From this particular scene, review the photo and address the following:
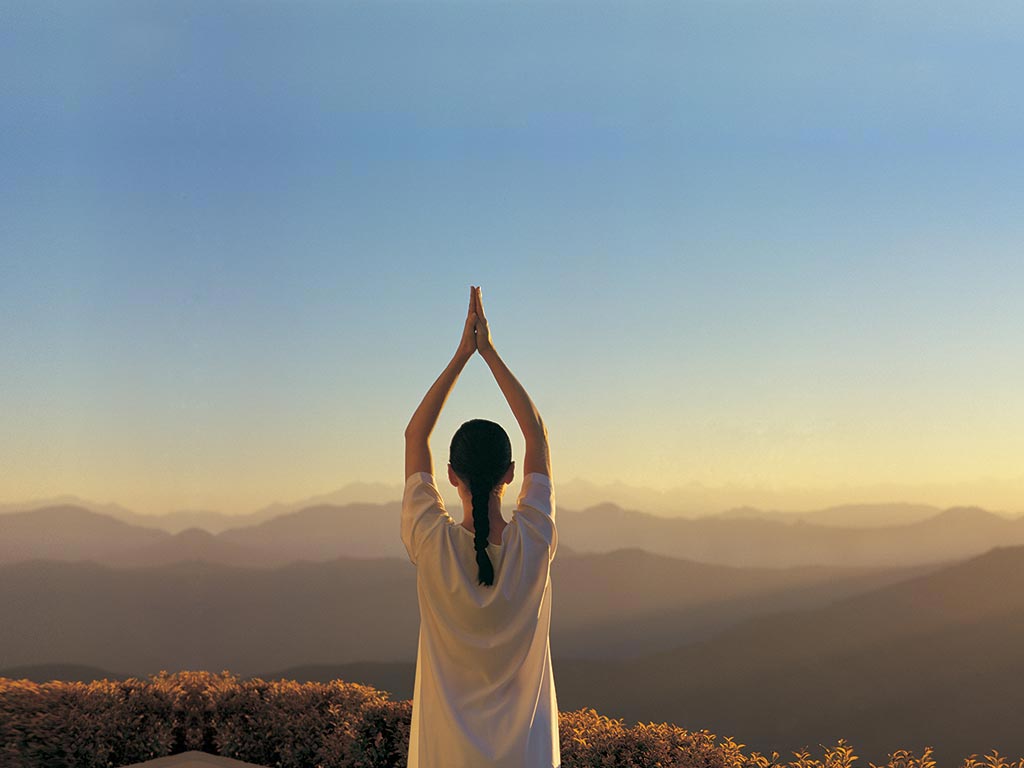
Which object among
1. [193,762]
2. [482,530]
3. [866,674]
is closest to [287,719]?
[193,762]

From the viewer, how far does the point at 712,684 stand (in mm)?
7363

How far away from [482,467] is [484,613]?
0.40 m

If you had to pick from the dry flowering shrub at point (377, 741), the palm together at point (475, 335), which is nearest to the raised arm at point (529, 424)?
the palm together at point (475, 335)

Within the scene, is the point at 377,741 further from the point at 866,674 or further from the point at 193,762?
the point at 866,674

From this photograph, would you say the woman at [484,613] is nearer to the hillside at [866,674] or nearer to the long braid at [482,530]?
the long braid at [482,530]

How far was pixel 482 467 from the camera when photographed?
111 inches

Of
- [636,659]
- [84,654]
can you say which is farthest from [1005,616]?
[84,654]

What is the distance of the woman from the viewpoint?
2811 mm

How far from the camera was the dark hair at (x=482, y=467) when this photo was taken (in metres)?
2.81

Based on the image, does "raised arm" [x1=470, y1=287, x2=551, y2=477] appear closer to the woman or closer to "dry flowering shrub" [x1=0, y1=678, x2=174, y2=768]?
the woman

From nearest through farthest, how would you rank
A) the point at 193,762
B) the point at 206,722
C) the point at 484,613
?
the point at 484,613
the point at 193,762
the point at 206,722

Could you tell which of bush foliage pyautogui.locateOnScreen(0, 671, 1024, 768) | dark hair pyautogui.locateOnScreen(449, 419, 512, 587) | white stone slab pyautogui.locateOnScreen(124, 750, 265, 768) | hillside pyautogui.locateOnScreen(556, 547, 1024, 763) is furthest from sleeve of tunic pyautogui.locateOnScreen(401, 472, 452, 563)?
hillside pyautogui.locateOnScreen(556, 547, 1024, 763)

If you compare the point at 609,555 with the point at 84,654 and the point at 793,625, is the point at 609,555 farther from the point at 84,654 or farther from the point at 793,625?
the point at 84,654

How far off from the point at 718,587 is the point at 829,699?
1.19 metres
